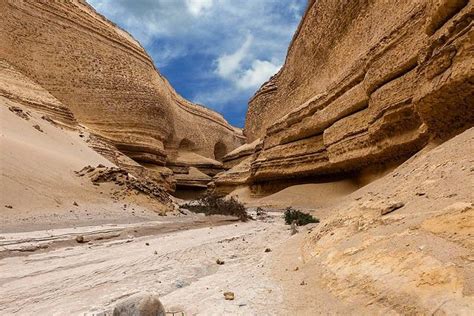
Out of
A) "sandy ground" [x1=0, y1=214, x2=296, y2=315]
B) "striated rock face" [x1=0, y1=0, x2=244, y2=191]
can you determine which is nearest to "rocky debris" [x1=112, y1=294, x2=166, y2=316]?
"sandy ground" [x1=0, y1=214, x2=296, y2=315]

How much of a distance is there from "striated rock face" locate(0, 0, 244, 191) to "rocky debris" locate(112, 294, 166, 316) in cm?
1715

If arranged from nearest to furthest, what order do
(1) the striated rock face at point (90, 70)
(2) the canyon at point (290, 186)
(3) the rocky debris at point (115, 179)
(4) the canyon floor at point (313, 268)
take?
(4) the canyon floor at point (313, 268), (2) the canyon at point (290, 186), (3) the rocky debris at point (115, 179), (1) the striated rock face at point (90, 70)

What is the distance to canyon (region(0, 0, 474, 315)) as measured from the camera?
8.33 feet

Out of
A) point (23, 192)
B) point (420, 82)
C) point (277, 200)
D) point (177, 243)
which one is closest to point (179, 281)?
point (177, 243)

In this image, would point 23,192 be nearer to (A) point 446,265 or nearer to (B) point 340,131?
(A) point 446,265

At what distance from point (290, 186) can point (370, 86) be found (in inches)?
298

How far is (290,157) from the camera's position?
16.3 metres

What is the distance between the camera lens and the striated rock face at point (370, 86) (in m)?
5.40

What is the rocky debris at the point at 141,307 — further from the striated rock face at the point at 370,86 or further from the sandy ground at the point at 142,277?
the striated rock face at the point at 370,86

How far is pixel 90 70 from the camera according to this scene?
80.5 ft

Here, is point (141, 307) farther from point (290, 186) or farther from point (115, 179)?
point (290, 186)

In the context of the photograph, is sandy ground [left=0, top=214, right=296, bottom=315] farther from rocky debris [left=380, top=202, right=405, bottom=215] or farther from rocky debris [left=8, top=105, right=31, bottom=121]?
rocky debris [left=8, top=105, right=31, bottom=121]

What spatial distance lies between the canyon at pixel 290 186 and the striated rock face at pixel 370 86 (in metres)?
0.04

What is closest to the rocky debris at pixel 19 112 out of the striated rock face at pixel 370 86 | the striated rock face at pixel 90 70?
the striated rock face at pixel 90 70
